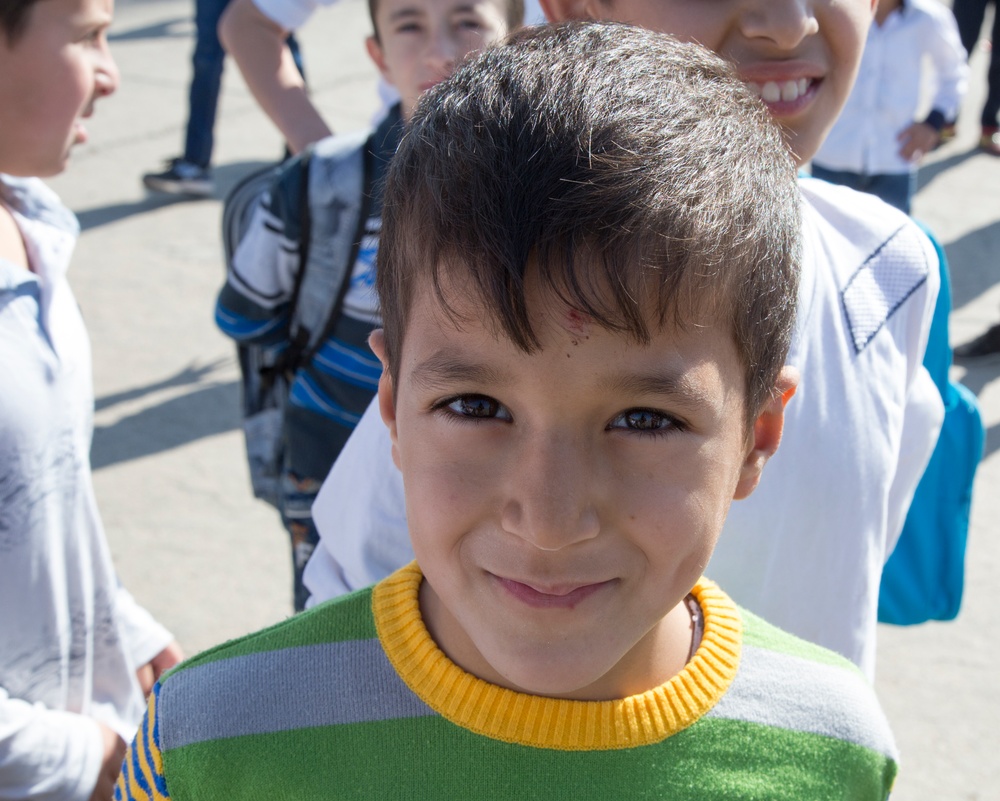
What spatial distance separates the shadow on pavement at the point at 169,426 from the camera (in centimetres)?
427

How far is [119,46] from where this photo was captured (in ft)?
28.2

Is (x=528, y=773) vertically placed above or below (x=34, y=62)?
below

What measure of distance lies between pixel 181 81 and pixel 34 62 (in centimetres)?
655

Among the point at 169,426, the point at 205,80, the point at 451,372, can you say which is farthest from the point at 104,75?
the point at 205,80

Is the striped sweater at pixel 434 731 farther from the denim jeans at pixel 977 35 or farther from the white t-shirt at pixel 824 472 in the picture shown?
the denim jeans at pixel 977 35

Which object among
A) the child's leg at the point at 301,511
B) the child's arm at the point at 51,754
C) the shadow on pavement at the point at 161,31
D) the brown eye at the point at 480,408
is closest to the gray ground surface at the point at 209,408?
the shadow on pavement at the point at 161,31

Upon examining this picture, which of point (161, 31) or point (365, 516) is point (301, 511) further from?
point (161, 31)

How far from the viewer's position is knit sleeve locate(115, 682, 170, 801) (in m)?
1.17

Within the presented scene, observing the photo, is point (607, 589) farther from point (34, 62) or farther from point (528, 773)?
point (34, 62)

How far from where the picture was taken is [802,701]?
125 centimetres

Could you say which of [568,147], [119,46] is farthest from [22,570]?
[119,46]

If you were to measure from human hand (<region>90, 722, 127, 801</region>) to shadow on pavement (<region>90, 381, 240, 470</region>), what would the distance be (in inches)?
97.8

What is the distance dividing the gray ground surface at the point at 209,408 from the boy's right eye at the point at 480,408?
233cm

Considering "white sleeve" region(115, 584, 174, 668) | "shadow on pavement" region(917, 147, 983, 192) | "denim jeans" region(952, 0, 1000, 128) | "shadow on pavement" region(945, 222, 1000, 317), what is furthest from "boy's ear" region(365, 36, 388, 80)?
"denim jeans" region(952, 0, 1000, 128)
